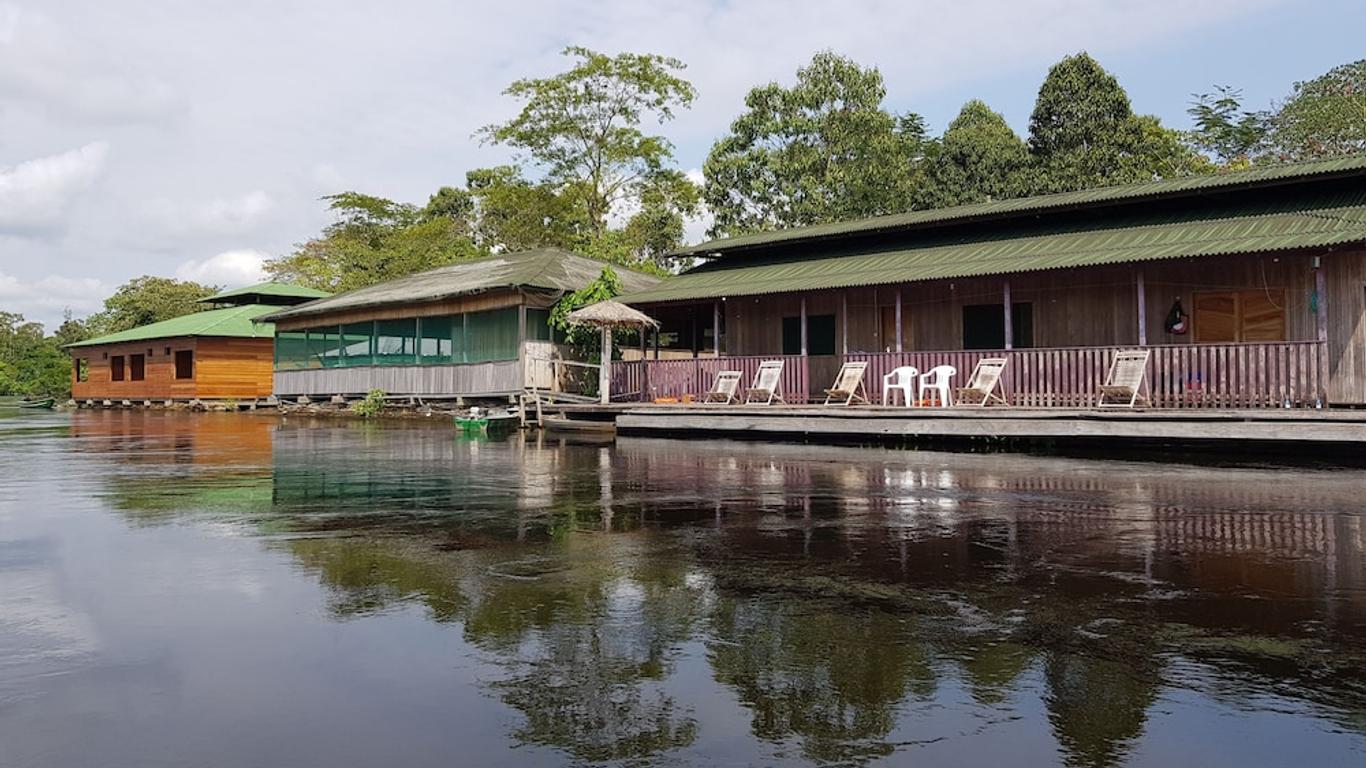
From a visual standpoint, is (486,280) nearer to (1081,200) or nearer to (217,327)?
(1081,200)

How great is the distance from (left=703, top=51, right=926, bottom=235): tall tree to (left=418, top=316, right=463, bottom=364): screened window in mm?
13607

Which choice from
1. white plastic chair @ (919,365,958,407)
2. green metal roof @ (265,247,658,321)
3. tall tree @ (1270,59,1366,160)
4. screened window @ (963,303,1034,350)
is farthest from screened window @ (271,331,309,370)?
tall tree @ (1270,59,1366,160)

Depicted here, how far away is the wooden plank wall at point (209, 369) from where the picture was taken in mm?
43188

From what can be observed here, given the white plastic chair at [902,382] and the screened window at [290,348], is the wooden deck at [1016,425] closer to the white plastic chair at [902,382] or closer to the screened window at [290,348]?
the white plastic chair at [902,382]

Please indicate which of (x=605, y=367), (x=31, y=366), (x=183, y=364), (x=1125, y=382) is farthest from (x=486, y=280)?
(x=31, y=366)

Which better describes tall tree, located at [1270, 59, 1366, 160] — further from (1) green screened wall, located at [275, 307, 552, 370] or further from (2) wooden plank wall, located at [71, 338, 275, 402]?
(2) wooden plank wall, located at [71, 338, 275, 402]

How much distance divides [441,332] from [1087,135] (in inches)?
1018

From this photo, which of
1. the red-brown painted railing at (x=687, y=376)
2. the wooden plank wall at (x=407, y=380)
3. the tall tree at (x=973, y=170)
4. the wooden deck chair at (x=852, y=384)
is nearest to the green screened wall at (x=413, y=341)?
the wooden plank wall at (x=407, y=380)

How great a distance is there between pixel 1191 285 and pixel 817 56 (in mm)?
22910

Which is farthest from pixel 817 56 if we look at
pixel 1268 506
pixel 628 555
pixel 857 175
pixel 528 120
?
pixel 628 555

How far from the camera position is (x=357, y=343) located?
35844 millimetres

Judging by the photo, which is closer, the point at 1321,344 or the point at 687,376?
the point at 1321,344

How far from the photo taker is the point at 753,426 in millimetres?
19078

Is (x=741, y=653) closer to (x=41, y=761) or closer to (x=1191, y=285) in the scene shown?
(x=41, y=761)
